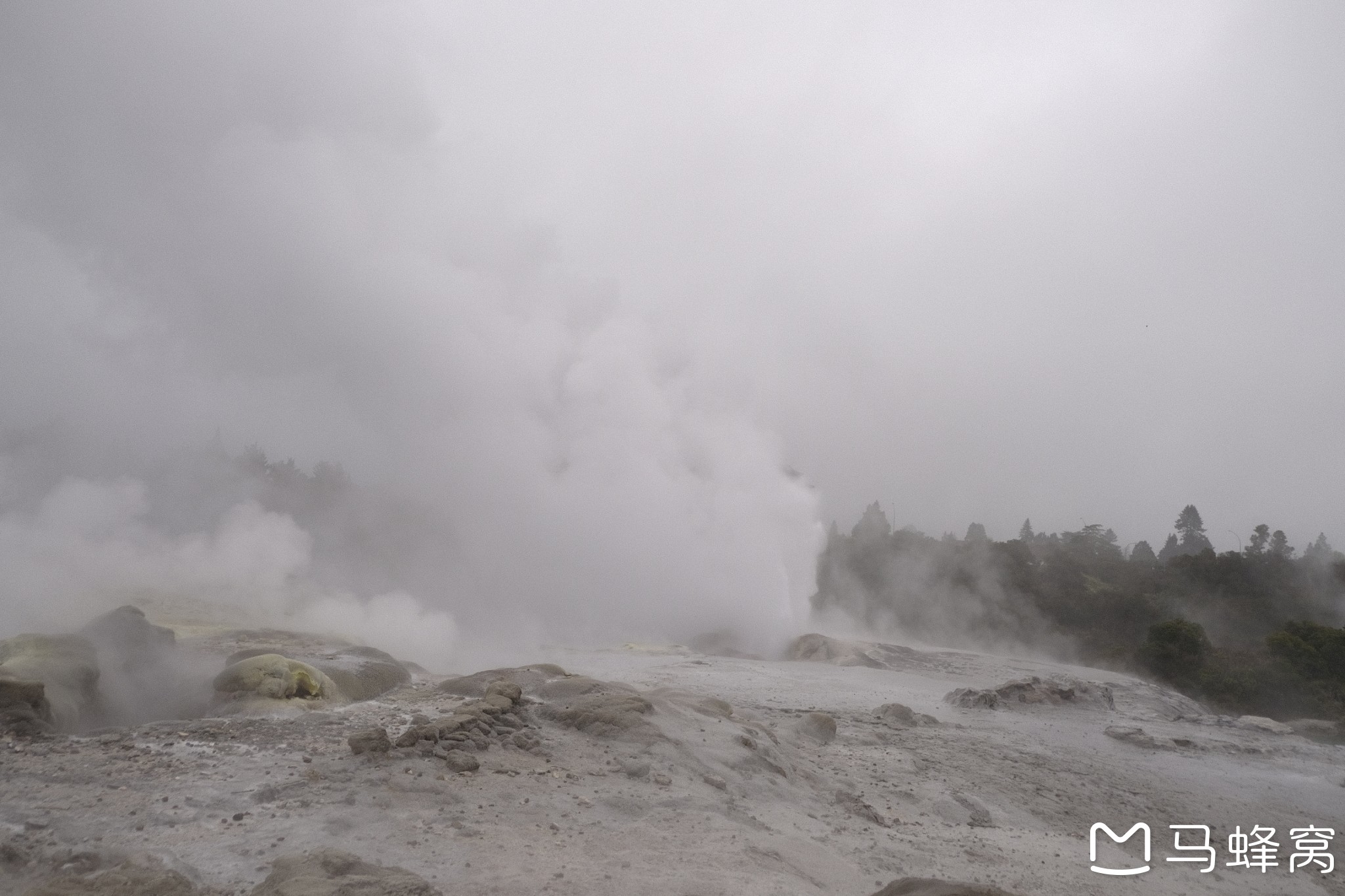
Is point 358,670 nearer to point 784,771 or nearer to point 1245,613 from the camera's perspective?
point 784,771

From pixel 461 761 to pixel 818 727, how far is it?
542 cm

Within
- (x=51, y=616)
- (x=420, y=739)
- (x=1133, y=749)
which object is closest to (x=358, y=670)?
(x=420, y=739)

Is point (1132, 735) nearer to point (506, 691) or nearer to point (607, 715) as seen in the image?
point (607, 715)

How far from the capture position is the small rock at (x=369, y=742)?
6484 millimetres

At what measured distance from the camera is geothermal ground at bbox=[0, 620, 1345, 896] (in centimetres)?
486

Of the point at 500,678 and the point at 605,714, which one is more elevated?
the point at 605,714

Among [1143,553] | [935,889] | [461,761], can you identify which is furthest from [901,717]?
[1143,553]

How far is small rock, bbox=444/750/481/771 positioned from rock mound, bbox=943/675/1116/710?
385 inches

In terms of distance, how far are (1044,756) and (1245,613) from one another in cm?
3093

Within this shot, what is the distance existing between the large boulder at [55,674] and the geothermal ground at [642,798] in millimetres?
635

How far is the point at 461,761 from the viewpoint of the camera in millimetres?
6512

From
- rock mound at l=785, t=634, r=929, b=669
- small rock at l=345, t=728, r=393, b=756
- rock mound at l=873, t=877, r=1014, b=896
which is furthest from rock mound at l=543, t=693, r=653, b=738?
rock mound at l=785, t=634, r=929, b=669

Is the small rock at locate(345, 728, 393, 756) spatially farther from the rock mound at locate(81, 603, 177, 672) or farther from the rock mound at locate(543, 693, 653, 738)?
the rock mound at locate(81, 603, 177, 672)

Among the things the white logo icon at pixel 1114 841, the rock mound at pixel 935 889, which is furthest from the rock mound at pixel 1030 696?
the rock mound at pixel 935 889
